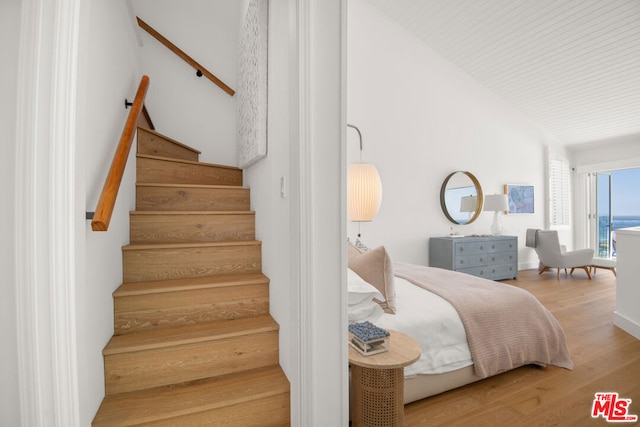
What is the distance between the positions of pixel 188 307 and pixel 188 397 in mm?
472

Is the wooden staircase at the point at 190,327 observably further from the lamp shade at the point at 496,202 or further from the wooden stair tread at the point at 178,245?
the lamp shade at the point at 496,202

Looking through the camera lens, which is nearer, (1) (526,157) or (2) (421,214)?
(2) (421,214)

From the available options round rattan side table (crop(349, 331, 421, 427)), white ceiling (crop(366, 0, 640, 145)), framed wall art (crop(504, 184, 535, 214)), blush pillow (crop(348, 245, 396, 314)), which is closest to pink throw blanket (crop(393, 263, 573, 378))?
blush pillow (crop(348, 245, 396, 314))

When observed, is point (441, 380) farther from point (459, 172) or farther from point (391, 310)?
point (459, 172)

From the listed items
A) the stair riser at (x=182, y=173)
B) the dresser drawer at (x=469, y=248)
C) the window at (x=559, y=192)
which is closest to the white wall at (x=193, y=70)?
the stair riser at (x=182, y=173)

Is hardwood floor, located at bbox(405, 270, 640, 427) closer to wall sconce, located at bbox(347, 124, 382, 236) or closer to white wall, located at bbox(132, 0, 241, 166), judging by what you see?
wall sconce, located at bbox(347, 124, 382, 236)

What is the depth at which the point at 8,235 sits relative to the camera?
92 centimetres

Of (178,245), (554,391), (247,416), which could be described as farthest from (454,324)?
(178,245)

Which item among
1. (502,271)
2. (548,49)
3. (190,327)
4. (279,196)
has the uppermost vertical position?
(548,49)

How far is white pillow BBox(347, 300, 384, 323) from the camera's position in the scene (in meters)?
1.77

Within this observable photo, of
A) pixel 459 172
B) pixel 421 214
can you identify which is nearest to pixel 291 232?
pixel 421 214

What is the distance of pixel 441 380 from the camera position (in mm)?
1858

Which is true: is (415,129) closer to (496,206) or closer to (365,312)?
(496,206)

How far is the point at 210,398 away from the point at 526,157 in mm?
6700
